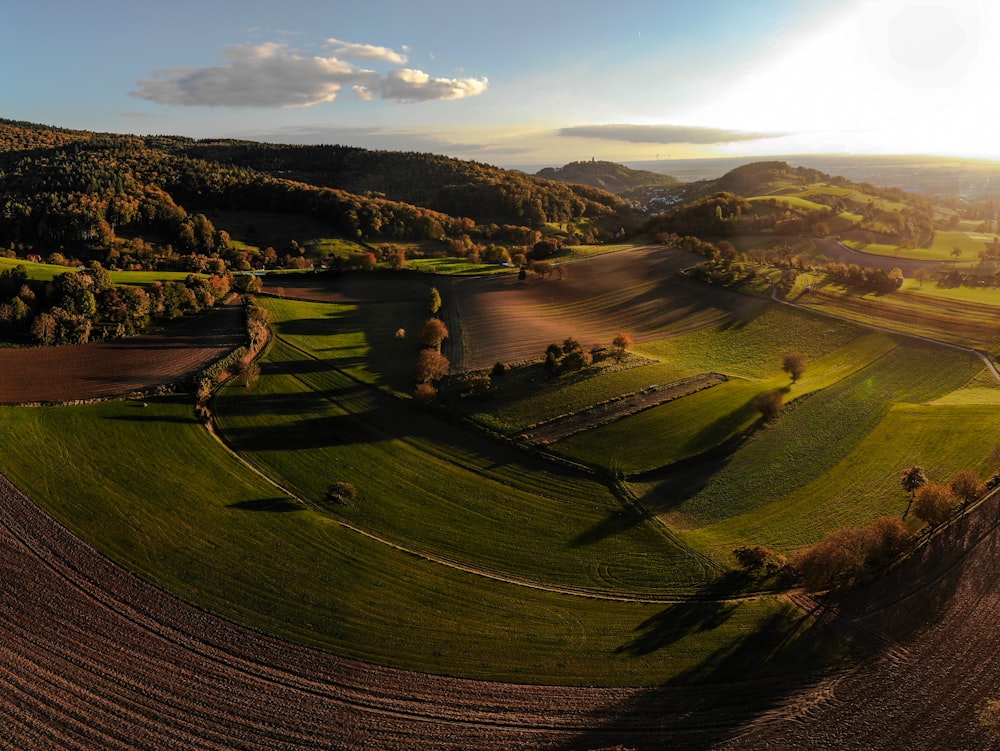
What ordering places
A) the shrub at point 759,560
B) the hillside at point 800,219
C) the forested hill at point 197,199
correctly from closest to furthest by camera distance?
the shrub at point 759,560
the forested hill at point 197,199
the hillside at point 800,219

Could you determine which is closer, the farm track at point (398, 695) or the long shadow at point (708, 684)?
the farm track at point (398, 695)

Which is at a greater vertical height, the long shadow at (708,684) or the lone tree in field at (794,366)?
the lone tree in field at (794,366)

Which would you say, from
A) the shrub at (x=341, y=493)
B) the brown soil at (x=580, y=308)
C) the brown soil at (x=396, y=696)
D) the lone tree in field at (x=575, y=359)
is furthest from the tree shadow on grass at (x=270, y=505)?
the lone tree in field at (x=575, y=359)

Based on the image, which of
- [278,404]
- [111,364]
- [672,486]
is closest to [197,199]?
[111,364]

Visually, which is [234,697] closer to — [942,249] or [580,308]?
[580,308]

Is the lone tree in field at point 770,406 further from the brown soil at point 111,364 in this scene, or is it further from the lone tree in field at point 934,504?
the brown soil at point 111,364

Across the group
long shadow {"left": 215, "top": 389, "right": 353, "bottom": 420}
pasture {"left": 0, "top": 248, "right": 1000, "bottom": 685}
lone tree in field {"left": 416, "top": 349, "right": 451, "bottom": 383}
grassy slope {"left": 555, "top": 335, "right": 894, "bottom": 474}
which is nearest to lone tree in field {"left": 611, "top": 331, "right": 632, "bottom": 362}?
pasture {"left": 0, "top": 248, "right": 1000, "bottom": 685}

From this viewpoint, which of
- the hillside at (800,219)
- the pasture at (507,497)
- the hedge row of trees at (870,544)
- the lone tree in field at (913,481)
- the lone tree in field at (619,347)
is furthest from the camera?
the hillside at (800,219)
